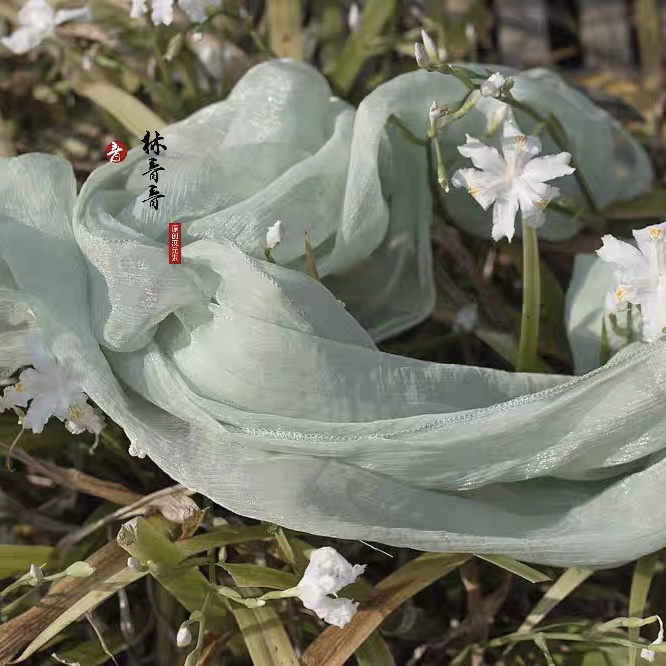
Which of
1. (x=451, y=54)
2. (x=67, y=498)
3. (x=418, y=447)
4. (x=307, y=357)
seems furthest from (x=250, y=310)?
(x=451, y=54)

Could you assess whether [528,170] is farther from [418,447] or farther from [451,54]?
[451,54]

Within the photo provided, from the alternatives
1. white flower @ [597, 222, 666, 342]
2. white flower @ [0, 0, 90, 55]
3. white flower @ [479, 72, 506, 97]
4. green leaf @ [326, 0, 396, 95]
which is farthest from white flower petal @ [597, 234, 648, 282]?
white flower @ [0, 0, 90, 55]

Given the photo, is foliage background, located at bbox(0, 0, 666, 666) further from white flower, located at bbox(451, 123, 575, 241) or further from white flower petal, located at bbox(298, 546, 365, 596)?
white flower, located at bbox(451, 123, 575, 241)

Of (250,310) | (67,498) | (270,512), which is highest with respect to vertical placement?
(250,310)

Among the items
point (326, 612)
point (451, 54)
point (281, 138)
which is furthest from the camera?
point (451, 54)

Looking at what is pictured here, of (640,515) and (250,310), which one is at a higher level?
(250,310)

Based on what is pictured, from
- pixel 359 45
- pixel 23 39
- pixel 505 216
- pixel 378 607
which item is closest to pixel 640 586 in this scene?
pixel 378 607
